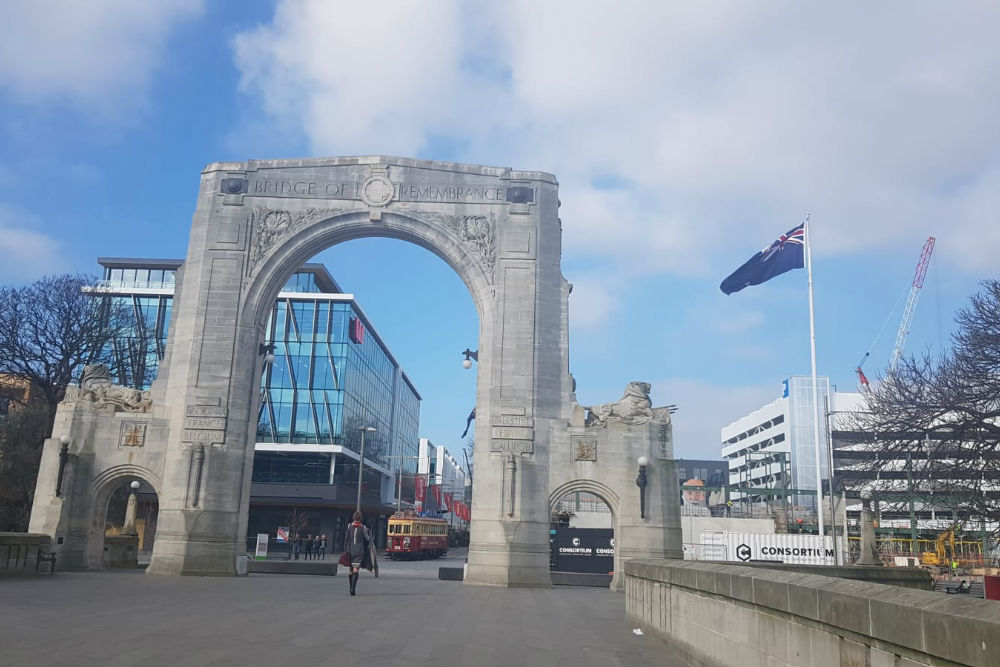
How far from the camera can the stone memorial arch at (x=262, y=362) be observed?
85.4ft

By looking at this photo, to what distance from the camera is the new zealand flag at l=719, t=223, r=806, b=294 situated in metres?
32.2

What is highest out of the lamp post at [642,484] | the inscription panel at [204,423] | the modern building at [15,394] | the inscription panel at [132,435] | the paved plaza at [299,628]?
the modern building at [15,394]

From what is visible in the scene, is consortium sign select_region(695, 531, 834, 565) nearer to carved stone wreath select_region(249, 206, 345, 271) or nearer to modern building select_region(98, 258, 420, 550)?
carved stone wreath select_region(249, 206, 345, 271)

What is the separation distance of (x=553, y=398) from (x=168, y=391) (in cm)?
1363

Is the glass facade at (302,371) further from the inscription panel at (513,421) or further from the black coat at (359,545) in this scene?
the black coat at (359,545)

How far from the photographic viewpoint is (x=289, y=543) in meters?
55.7

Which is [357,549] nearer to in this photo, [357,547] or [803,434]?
[357,547]

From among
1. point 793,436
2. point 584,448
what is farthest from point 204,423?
point 793,436

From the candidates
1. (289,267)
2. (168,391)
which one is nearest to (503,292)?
(289,267)

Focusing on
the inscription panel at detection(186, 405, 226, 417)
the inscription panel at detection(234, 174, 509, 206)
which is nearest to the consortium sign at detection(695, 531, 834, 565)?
the inscription panel at detection(234, 174, 509, 206)

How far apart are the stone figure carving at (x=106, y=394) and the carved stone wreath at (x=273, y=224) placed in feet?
20.3

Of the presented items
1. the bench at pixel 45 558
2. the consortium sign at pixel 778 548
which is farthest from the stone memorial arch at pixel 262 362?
the consortium sign at pixel 778 548

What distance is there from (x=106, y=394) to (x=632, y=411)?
18.2m

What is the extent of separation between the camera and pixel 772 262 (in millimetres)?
32312
